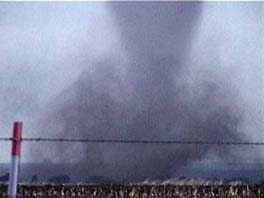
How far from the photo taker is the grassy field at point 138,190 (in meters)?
9.92

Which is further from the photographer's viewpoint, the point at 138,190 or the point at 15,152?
the point at 138,190

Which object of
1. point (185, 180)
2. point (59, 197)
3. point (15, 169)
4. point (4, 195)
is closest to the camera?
point (15, 169)

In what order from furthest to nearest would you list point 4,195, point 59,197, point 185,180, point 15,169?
point 185,180
point 59,197
point 4,195
point 15,169

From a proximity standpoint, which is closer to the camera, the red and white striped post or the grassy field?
the red and white striped post

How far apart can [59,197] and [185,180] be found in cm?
290

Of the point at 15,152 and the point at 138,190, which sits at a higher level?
the point at 138,190

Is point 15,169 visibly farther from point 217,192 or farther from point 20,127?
point 217,192

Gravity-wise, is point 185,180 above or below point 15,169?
above

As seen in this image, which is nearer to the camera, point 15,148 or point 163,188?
point 15,148

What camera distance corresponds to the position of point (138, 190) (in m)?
10.2

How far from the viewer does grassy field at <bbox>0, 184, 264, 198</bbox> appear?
9922mm

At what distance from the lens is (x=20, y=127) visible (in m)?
6.42

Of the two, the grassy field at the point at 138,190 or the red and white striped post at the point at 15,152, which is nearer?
the red and white striped post at the point at 15,152

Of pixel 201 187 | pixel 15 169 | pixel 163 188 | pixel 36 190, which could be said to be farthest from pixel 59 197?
pixel 15 169
